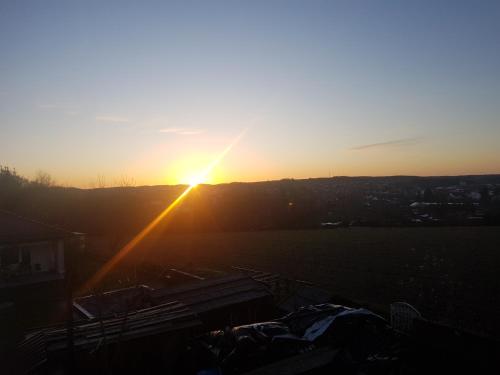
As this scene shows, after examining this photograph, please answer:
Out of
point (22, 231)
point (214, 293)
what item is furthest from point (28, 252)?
point (214, 293)

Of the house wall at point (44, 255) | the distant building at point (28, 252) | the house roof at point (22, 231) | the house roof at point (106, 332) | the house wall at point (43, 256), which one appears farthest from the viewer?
the house wall at point (43, 256)

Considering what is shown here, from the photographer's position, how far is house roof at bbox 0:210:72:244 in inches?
639

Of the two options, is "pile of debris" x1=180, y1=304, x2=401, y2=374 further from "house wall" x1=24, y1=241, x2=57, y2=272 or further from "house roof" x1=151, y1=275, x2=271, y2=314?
"house wall" x1=24, y1=241, x2=57, y2=272

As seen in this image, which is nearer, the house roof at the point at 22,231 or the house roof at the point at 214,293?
the house roof at the point at 214,293

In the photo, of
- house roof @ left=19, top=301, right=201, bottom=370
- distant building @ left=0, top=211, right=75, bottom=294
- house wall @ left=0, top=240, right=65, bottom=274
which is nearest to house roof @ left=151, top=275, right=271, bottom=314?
house roof @ left=19, top=301, right=201, bottom=370

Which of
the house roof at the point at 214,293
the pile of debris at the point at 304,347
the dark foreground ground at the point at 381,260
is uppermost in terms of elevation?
the house roof at the point at 214,293

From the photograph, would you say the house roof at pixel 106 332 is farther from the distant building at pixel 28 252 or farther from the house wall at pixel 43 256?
the house wall at pixel 43 256

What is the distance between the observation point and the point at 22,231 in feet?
55.2

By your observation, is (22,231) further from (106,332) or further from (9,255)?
(106,332)

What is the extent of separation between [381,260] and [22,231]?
2106cm

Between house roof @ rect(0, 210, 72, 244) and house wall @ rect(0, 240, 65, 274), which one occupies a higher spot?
house roof @ rect(0, 210, 72, 244)

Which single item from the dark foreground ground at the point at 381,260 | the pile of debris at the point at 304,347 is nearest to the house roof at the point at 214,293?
the pile of debris at the point at 304,347

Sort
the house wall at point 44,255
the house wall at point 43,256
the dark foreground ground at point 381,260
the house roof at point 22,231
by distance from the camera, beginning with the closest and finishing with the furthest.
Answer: the house roof at point 22,231
the dark foreground ground at point 381,260
the house wall at point 44,255
the house wall at point 43,256

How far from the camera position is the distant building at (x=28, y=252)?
16.0 metres
